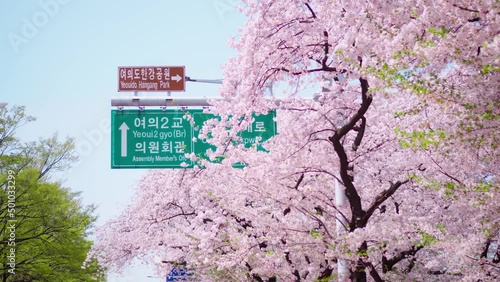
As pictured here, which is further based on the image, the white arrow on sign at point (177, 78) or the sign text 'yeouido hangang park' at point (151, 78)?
the white arrow on sign at point (177, 78)

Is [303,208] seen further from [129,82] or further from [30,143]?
[30,143]

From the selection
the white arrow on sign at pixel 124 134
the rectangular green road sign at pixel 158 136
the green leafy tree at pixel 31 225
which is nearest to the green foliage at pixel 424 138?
the rectangular green road sign at pixel 158 136

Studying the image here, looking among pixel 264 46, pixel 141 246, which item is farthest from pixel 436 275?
pixel 141 246

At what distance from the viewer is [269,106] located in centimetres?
988

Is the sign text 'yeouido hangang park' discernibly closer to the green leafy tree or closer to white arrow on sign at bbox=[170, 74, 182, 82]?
white arrow on sign at bbox=[170, 74, 182, 82]

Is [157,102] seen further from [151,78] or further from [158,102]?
[151,78]

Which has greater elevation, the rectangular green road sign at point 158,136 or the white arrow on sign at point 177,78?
the white arrow on sign at point 177,78

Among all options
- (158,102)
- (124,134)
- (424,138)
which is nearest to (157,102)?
(158,102)

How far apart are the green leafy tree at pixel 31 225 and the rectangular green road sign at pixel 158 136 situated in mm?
10282

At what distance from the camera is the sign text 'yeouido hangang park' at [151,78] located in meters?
12.7

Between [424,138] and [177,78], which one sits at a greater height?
[177,78]

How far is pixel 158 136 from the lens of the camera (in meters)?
13.3

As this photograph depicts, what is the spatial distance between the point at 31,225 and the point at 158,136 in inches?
472

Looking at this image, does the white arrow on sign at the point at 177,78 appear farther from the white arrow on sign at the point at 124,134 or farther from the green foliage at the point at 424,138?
the green foliage at the point at 424,138
